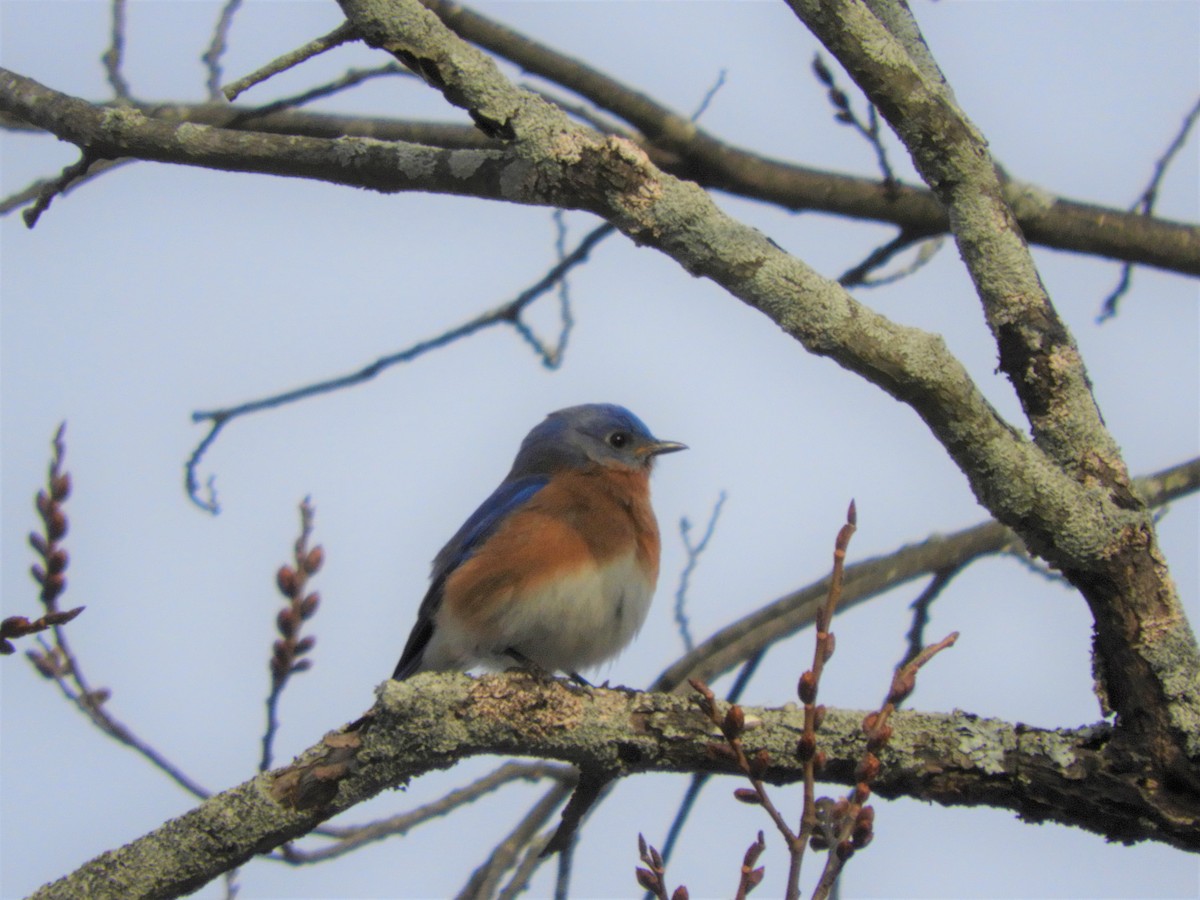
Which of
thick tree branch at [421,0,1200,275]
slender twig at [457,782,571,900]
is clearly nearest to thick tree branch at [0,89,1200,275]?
thick tree branch at [421,0,1200,275]

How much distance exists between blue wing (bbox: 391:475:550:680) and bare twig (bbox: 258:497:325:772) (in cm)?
176

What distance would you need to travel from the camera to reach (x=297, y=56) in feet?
12.2

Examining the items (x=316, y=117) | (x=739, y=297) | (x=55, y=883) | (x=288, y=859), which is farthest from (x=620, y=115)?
(x=55, y=883)

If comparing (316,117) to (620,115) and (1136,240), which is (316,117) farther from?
(1136,240)

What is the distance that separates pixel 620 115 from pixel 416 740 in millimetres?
3806

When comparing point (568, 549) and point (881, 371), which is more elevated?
point (568, 549)

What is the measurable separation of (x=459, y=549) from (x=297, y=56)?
10.8 ft

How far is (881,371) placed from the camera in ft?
10.9

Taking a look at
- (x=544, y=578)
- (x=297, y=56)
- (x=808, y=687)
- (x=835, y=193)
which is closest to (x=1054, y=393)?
(x=808, y=687)

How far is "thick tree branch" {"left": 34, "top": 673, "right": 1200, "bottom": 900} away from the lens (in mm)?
3326

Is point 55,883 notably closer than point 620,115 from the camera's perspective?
Yes

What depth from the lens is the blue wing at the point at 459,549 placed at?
6531 millimetres

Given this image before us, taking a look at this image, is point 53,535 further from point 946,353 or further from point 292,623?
point 946,353

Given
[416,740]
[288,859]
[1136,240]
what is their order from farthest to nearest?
1. [1136,240]
2. [288,859]
3. [416,740]
